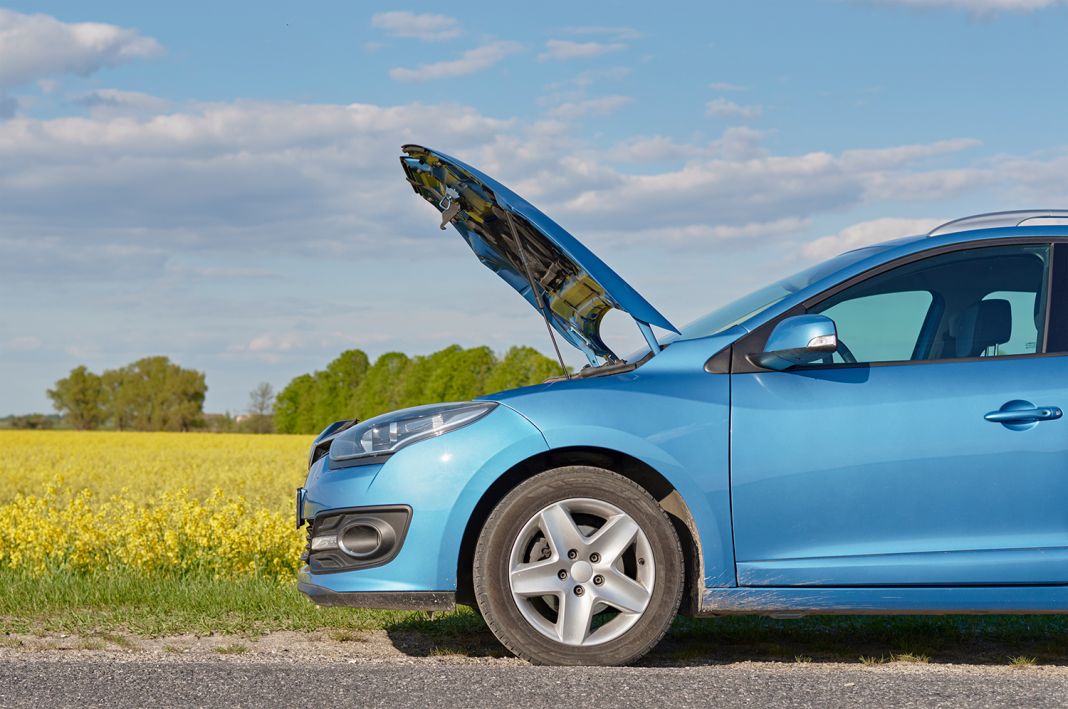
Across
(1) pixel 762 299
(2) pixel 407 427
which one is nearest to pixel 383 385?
(1) pixel 762 299

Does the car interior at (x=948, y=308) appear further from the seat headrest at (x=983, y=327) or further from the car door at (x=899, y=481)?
the car door at (x=899, y=481)

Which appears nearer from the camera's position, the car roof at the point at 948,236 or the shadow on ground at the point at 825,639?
the car roof at the point at 948,236

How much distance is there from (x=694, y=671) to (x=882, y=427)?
1.16m

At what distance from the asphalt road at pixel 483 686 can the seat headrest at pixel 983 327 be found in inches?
50.5

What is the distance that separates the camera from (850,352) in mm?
4773

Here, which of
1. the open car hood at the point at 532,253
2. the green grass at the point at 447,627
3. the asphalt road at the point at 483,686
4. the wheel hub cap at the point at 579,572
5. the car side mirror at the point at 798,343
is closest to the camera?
the asphalt road at the point at 483,686

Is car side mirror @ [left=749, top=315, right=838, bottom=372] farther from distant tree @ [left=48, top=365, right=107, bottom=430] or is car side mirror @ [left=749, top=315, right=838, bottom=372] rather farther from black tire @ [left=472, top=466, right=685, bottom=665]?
distant tree @ [left=48, top=365, right=107, bottom=430]

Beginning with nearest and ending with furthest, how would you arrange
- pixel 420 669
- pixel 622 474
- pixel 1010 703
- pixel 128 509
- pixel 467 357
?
pixel 1010 703
pixel 420 669
pixel 622 474
pixel 128 509
pixel 467 357

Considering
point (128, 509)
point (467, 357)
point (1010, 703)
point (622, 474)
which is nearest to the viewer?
point (1010, 703)

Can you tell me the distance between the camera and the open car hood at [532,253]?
15.8 ft

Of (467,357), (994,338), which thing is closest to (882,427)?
(994,338)

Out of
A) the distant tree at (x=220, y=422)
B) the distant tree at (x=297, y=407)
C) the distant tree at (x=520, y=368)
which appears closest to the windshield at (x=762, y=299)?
the distant tree at (x=520, y=368)

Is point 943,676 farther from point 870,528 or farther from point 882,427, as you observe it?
point 882,427

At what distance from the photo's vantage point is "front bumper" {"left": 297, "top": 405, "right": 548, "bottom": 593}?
14.6 ft
